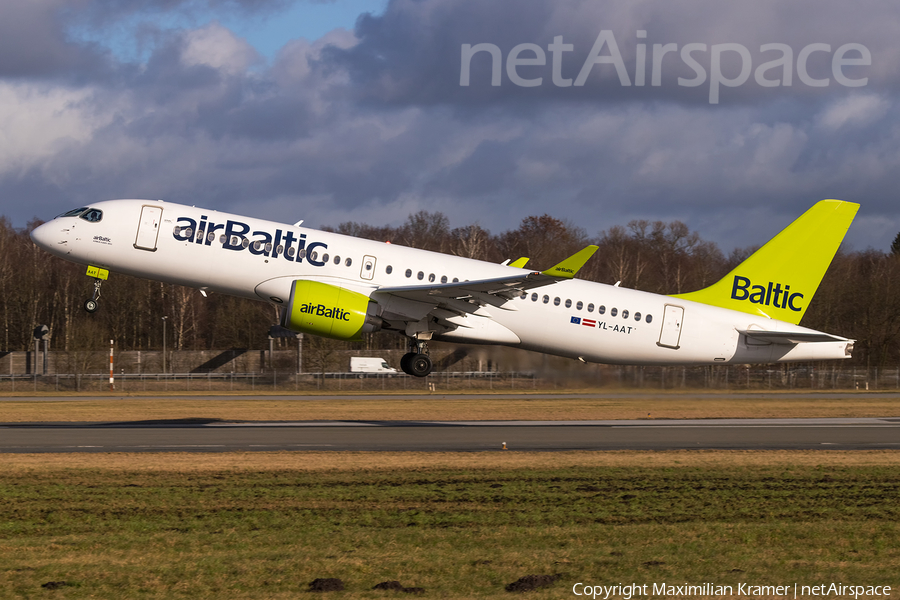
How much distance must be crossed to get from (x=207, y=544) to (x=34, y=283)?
257ft

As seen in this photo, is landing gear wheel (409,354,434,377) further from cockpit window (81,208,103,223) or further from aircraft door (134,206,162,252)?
cockpit window (81,208,103,223)

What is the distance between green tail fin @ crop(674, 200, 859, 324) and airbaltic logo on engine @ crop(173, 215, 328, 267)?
43.5 ft

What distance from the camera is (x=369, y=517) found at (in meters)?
15.6

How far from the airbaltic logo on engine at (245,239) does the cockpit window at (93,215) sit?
8.26 ft

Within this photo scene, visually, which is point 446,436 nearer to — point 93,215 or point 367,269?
point 367,269

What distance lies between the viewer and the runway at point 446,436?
2619 centimetres

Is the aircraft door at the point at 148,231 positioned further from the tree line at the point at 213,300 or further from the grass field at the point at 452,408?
the tree line at the point at 213,300

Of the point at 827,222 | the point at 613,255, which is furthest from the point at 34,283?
the point at 827,222

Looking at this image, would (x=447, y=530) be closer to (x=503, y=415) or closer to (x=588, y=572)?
(x=588, y=572)

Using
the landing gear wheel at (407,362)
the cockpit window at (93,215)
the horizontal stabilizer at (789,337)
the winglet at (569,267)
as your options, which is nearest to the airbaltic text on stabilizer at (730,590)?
the winglet at (569,267)

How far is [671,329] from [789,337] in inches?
150

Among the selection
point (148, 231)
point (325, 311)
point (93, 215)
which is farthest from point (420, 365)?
point (93, 215)

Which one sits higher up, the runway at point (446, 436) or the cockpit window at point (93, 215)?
the cockpit window at point (93, 215)

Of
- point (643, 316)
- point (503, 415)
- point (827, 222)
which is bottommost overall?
point (503, 415)
